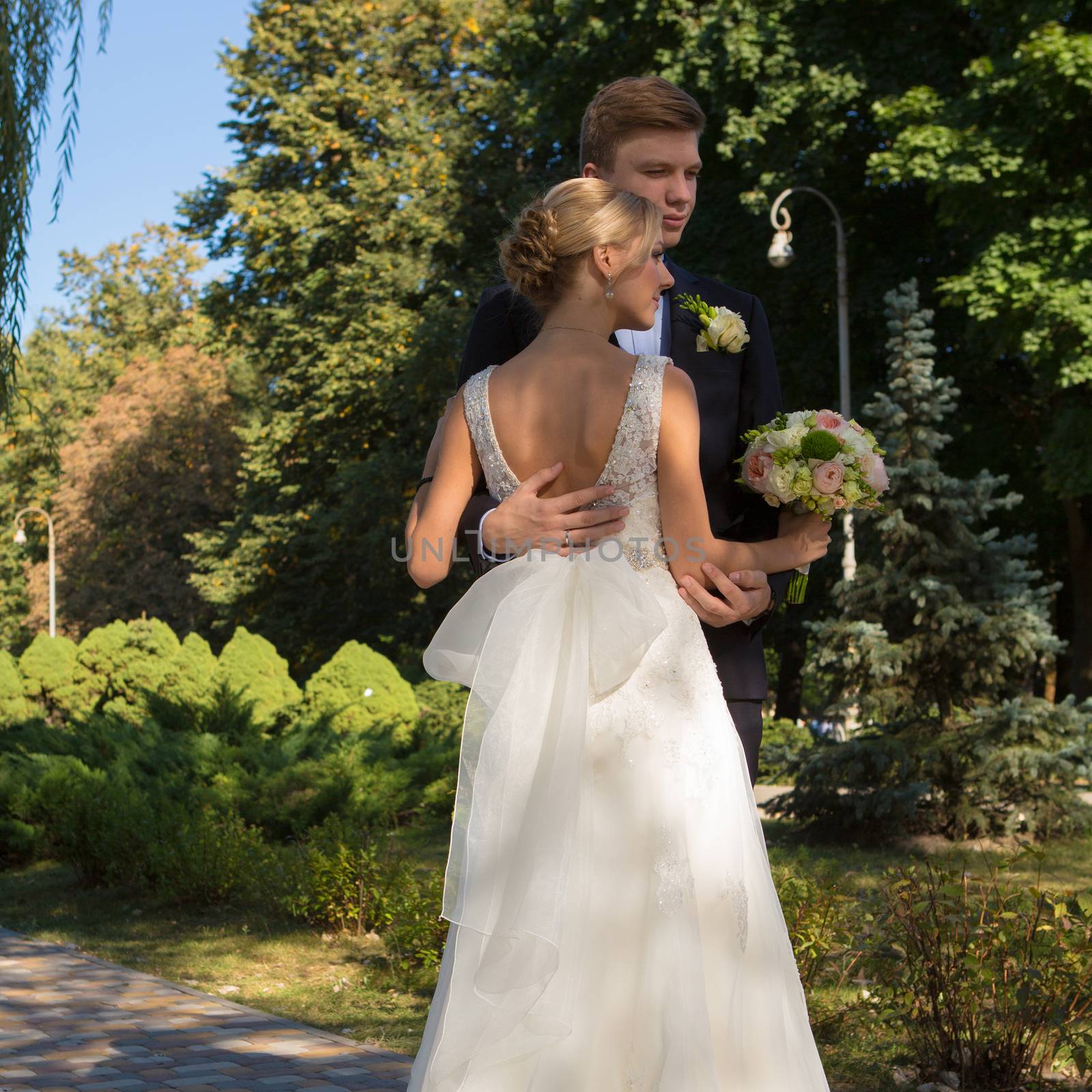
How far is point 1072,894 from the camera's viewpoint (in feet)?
18.0

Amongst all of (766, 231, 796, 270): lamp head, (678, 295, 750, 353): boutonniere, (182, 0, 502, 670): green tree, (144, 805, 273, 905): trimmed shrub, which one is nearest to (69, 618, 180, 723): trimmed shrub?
(182, 0, 502, 670): green tree

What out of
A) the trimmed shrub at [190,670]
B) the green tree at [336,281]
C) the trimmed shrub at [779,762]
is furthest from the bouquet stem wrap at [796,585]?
the green tree at [336,281]

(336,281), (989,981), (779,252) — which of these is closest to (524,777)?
(989,981)

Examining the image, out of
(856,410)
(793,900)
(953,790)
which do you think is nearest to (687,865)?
(793,900)

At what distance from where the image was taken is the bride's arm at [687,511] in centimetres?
315

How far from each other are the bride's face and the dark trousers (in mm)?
905

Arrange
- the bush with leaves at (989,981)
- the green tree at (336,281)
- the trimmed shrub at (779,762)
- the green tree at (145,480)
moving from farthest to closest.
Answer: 1. the green tree at (145,480)
2. the green tree at (336,281)
3. the trimmed shrub at (779,762)
4. the bush with leaves at (989,981)

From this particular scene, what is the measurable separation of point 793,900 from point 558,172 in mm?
20730

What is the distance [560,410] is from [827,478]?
2.02 ft

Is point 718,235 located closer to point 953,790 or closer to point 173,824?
point 953,790

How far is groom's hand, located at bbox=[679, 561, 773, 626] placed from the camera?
3234mm

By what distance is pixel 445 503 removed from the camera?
327 centimetres

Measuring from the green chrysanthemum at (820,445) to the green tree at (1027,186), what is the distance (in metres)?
13.7

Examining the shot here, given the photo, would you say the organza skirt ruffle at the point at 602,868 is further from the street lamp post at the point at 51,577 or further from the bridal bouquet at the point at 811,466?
the street lamp post at the point at 51,577
